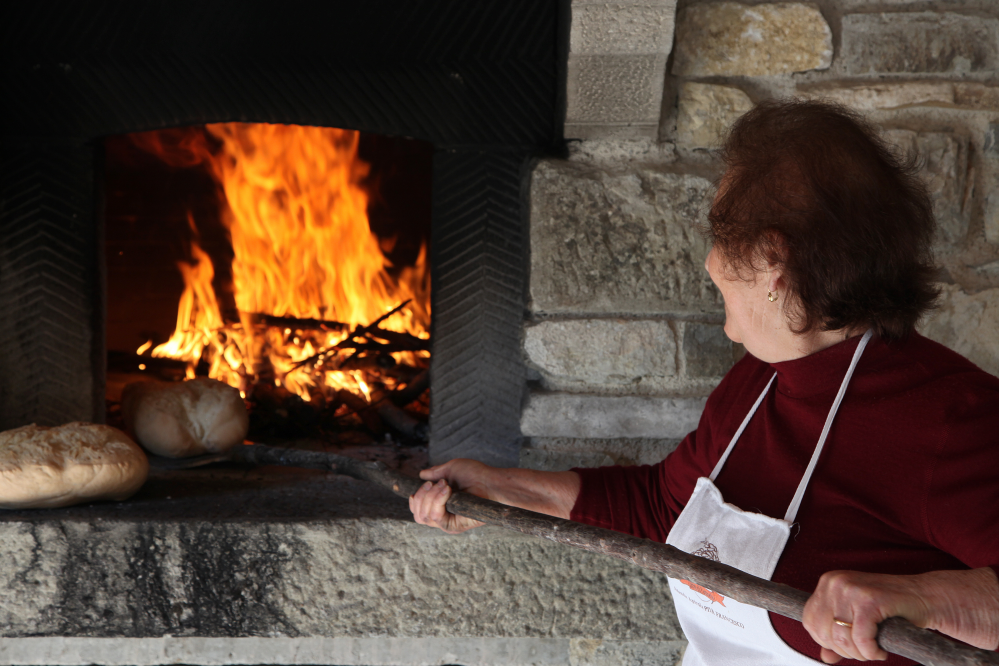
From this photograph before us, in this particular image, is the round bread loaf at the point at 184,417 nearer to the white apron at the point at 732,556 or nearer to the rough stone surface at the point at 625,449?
the rough stone surface at the point at 625,449

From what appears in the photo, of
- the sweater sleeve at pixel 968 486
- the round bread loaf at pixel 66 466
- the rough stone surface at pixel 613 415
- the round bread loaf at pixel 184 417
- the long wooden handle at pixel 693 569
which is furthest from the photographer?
the round bread loaf at pixel 184 417

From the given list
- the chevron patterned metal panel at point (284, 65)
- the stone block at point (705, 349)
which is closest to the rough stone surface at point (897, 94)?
the stone block at point (705, 349)

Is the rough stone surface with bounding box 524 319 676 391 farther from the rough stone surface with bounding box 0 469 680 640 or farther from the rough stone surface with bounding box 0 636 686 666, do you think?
the rough stone surface with bounding box 0 636 686 666

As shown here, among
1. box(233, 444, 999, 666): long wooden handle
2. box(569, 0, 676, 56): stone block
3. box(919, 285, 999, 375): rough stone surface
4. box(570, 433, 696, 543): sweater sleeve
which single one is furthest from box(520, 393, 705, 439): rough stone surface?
box(569, 0, 676, 56): stone block

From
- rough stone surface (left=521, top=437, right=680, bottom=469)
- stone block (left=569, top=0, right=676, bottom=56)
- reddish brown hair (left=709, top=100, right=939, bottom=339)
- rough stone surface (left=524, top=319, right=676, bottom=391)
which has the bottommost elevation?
rough stone surface (left=521, top=437, right=680, bottom=469)

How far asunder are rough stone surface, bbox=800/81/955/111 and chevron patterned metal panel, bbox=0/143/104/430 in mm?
1770

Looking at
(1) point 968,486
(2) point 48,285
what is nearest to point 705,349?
(1) point 968,486

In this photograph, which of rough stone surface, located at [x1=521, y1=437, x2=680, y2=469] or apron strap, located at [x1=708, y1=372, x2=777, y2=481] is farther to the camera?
rough stone surface, located at [x1=521, y1=437, x2=680, y2=469]

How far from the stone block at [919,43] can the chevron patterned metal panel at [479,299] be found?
31.8 inches

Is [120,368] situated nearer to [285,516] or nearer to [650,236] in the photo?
[285,516]

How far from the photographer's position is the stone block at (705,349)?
1.75 m

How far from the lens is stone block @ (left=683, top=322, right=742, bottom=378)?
1745 millimetres

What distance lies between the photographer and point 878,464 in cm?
103

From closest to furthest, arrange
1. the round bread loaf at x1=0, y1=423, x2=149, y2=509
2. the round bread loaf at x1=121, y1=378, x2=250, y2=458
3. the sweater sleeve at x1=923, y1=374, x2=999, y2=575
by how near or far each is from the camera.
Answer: the sweater sleeve at x1=923, y1=374, x2=999, y2=575 < the round bread loaf at x1=0, y1=423, x2=149, y2=509 < the round bread loaf at x1=121, y1=378, x2=250, y2=458
